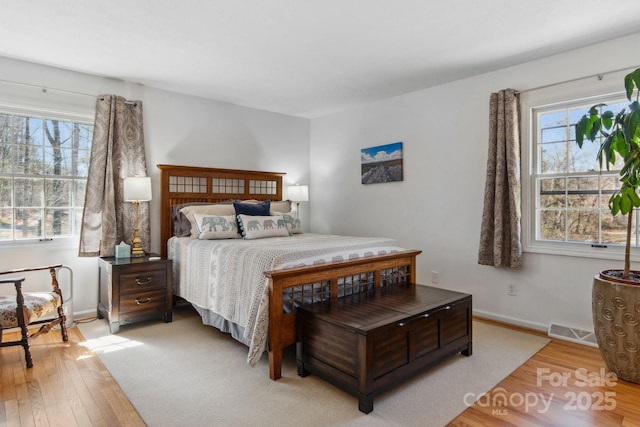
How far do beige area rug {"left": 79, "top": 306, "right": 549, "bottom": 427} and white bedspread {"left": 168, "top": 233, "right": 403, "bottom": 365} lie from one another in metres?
0.28

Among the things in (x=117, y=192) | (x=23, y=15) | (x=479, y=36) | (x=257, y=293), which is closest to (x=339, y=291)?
(x=257, y=293)

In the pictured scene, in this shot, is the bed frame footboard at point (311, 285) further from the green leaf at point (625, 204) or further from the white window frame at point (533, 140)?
the green leaf at point (625, 204)

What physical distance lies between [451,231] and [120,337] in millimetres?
3464

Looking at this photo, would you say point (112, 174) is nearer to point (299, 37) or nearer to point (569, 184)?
point (299, 37)

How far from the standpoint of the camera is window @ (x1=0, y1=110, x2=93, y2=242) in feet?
11.1

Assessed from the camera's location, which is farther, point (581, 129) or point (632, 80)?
point (581, 129)

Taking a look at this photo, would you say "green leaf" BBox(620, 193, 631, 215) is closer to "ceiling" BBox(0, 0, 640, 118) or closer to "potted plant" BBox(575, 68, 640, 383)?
"potted plant" BBox(575, 68, 640, 383)

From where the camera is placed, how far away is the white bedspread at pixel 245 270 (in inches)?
95.2

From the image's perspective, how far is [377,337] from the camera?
2.02 meters

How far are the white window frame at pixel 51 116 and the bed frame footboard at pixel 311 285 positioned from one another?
264cm

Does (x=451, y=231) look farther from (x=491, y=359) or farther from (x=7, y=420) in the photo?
(x=7, y=420)

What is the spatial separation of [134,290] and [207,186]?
1.61 metres

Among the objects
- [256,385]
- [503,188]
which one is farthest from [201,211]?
[503,188]

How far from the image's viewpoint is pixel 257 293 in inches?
95.7
